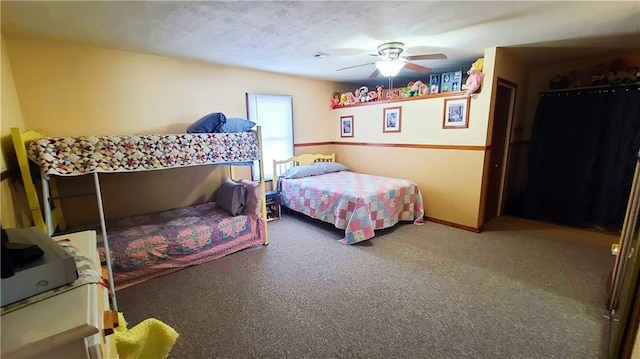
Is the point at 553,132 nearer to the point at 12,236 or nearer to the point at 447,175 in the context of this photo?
the point at 447,175

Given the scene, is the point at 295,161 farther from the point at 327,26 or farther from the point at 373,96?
the point at 327,26

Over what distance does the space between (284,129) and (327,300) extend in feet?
10.1

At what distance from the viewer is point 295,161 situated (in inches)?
185

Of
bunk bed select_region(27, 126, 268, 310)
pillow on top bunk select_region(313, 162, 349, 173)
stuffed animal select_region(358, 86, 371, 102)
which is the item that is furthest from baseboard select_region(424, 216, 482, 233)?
bunk bed select_region(27, 126, 268, 310)

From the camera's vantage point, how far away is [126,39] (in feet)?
8.63

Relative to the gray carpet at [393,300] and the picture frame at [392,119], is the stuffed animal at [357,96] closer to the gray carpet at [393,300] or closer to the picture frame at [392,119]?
the picture frame at [392,119]

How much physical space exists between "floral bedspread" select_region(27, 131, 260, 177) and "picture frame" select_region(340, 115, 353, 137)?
2297 millimetres

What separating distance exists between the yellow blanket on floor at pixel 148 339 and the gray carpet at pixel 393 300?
632 millimetres

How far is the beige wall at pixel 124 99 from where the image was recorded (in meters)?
2.65

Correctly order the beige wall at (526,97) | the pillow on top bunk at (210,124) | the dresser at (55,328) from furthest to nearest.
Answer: the beige wall at (526,97) < the pillow on top bunk at (210,124) < the dresser at (55,328)

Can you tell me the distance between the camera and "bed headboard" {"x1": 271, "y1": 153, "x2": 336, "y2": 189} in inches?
175

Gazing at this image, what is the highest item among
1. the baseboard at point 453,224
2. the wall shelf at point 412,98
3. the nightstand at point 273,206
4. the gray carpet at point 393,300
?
the wall shelf at point 412,98

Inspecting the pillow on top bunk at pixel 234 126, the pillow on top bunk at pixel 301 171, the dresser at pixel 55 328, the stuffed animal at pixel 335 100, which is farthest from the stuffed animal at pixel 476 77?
the dresser at pixel 55 328

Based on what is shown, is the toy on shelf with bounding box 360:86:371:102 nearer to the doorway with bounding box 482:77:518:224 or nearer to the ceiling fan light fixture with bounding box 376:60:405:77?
the ceiling fan light fixture with bounding box 376:60:405:77
